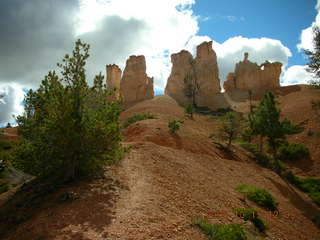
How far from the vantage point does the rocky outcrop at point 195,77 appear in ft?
205

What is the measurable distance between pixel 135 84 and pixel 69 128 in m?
52.2

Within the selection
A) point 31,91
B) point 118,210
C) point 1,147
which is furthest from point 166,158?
point 1,147

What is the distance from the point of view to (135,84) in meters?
60.8

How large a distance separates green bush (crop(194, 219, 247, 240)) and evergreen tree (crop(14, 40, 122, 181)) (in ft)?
15.2

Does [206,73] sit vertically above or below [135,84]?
above

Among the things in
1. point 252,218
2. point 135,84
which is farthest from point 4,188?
point 135,84

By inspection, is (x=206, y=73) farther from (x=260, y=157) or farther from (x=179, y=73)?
(x=260, y=157)

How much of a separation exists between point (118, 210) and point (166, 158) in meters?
7.61

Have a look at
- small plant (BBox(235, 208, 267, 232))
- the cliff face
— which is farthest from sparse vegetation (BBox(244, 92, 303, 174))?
the cliff face

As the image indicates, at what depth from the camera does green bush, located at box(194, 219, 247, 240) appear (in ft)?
24.7

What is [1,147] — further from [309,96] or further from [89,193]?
[309,96]

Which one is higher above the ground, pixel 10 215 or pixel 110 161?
pixel 110 161

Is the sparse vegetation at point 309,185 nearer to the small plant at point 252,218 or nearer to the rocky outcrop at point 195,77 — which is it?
the small plant at point 252,218

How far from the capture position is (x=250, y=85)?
64000 millimetres
